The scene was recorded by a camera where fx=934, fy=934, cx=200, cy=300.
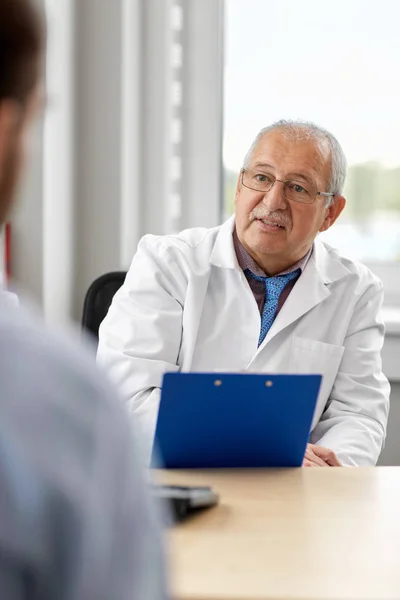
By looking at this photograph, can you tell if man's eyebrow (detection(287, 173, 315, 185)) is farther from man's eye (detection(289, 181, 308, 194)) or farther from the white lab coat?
the white lab coat

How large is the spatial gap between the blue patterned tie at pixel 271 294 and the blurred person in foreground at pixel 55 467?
67.1 inches

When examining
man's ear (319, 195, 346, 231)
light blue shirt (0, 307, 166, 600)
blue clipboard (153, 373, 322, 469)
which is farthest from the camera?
man's ear (319, 195, 346, 231)

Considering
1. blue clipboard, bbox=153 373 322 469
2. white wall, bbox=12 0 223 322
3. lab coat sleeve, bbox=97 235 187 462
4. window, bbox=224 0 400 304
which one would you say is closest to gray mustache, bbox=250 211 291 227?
lab coat sleeve, bbox=97 235 187 462

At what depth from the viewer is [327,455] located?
178 centimetres

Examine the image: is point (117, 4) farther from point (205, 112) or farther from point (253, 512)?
point (253, 512)

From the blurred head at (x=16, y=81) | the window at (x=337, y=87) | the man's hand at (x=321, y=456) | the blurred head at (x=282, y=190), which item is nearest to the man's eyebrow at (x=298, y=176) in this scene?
the blurred head at (x=282, y=190)

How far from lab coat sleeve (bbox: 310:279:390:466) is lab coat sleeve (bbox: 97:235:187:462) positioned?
0.37m

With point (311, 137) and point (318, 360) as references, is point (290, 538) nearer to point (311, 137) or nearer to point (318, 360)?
point (318, 360)

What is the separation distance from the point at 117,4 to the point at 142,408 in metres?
1.29

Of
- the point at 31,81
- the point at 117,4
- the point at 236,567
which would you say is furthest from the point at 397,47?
the point at 31,81

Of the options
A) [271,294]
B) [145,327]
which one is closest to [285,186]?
[271,294]

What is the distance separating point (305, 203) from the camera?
2188mm

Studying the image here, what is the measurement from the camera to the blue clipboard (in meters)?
1.36

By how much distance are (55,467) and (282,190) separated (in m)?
1.80
